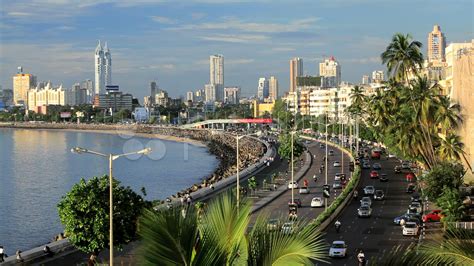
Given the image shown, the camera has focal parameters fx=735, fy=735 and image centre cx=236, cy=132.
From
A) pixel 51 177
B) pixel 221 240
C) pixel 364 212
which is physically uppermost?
pixel 221 240

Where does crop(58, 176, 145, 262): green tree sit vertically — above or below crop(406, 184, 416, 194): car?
above

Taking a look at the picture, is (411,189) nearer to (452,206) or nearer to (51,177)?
(452,206)

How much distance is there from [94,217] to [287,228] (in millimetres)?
19372

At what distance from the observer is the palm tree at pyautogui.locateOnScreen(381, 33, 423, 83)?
66562mm

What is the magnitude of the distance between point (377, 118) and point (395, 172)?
313 inches

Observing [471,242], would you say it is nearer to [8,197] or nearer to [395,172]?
[395,172]

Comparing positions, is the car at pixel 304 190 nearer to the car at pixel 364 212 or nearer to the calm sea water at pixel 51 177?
the car at pixel 364 212

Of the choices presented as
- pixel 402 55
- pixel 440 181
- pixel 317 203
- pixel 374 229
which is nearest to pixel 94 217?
pixel 374 229

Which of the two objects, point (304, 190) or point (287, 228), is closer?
point (287, 228)

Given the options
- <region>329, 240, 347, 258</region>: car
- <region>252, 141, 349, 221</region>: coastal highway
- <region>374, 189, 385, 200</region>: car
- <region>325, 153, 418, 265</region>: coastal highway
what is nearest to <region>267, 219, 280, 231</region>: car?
<region>325, 153, 418, 265</region>: coastal highway

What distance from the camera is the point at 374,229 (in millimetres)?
34562

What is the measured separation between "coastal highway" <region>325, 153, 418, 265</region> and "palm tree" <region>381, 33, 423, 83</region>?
55.6 ft

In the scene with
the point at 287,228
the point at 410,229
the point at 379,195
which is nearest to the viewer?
the point at 287,228

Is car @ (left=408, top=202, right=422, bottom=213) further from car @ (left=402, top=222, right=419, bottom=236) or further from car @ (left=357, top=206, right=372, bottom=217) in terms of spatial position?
car @ (left=402, top=222, right=419, bottom=236)
